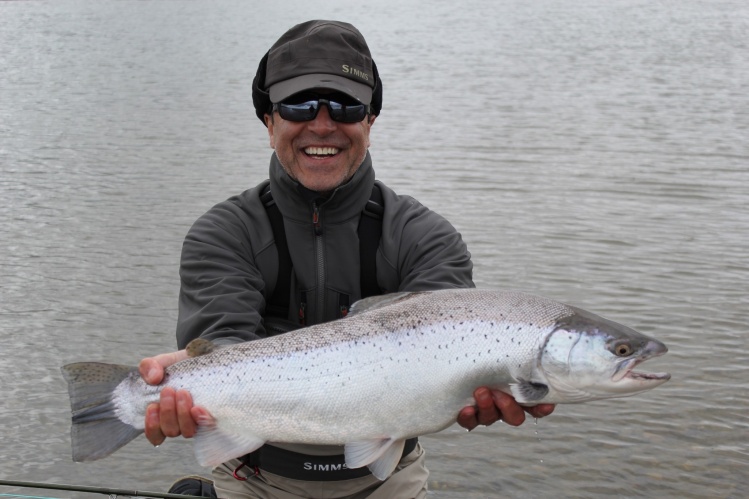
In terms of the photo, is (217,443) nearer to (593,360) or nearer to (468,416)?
(468,416)

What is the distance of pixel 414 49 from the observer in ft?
92.5

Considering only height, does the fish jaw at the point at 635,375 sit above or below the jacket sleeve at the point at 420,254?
below

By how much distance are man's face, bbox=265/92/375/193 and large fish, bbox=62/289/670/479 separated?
0.72m

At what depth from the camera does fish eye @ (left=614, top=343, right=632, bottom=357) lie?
3076mm

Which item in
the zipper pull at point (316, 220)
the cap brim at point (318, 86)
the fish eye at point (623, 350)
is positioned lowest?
the fish eye at point (623, 350)

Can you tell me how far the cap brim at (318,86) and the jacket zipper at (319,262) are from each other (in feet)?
1.44

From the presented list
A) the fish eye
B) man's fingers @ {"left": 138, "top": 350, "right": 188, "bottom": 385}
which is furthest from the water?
the fish eye

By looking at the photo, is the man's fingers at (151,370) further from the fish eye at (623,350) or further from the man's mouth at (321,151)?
the fish eye at (623,350)

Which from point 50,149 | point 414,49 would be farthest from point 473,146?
point 414,49

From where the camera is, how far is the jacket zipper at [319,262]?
3740 mm

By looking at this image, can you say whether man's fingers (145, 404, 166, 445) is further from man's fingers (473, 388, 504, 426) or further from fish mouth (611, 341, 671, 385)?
fish mouth (611, 341, 671, 385)

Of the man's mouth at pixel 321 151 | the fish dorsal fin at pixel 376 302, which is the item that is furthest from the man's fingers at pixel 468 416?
the man's mouth at pixel 321 151

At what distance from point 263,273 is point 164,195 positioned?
355 inches

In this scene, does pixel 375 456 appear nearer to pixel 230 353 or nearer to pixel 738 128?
pixel 230 353
